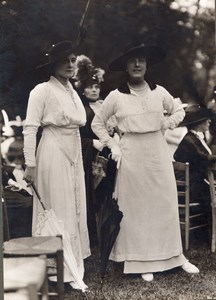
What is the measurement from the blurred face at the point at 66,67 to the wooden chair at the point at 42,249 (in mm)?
990

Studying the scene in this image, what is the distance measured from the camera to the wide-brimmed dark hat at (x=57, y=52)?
2928 mm

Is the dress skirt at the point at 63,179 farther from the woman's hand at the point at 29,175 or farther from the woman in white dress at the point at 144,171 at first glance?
the woman in white dress at the point at 144,171

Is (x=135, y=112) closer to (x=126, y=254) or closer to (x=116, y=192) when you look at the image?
(x=116, y=192)

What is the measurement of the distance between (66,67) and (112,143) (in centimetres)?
55

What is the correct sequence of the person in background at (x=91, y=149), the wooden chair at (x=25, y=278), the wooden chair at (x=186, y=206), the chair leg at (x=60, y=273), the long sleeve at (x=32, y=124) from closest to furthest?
the wooden chair at (x=25, y=278)
the chair leg at (x=60, y=273)
the long sleeve at (x=32, y=124)
the person in background at (x=91, y=149)
the wooden chair at (x=186, y=206)

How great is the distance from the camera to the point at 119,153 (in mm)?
3053

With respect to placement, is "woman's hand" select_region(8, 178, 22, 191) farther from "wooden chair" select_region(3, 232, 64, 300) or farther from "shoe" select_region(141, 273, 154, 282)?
"shoe" select_region(141, 273, 154, 282)

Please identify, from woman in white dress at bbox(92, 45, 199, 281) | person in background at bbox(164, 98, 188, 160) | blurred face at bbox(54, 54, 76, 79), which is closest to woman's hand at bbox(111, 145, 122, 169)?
woman in white dress at bbox(92, 45, 199, 281)

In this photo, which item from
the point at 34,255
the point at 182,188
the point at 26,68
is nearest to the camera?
the point at 34,255

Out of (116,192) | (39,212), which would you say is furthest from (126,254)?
(39,212)

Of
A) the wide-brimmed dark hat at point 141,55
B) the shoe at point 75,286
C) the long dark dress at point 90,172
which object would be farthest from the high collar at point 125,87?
the shoe at point 75,286

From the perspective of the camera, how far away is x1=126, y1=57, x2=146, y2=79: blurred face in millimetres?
3027

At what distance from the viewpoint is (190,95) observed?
3088 millimetres

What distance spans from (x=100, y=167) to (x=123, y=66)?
2.13 feet
